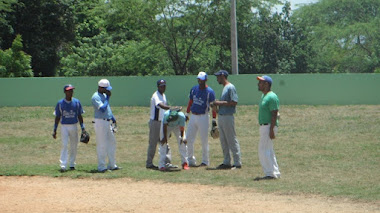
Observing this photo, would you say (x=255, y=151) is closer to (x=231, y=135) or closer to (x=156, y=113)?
(x=231, y=135)

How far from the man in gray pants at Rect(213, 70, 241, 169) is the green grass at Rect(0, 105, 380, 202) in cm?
51

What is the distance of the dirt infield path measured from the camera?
10.6 meters

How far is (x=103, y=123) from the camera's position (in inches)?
575

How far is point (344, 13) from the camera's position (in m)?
61.8

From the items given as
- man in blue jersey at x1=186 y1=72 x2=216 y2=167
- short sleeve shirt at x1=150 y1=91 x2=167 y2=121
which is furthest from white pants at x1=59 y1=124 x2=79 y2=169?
man in blue jersey at x1=186 y1=72 x2=216 y2=167

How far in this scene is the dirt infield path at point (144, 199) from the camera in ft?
34.7

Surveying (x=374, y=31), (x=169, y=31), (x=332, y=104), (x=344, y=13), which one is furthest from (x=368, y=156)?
(x=344, y=13)

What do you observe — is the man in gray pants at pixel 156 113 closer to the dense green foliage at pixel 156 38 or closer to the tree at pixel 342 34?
the dense green foliage at pixel 156 38

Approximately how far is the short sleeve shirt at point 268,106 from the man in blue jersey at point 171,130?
1998 millimetres

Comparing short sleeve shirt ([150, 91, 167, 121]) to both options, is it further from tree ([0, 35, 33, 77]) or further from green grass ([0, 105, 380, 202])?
tree ([0, 35, 33, 77])

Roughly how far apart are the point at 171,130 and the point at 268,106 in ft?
8.17

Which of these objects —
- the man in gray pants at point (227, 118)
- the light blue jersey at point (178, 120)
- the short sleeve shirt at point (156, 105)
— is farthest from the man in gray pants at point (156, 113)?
the man in gray pants at point (227, 118)

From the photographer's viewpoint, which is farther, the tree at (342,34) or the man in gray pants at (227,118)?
the tree at (342,34)

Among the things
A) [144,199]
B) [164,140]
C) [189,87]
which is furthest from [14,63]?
[144,199]
